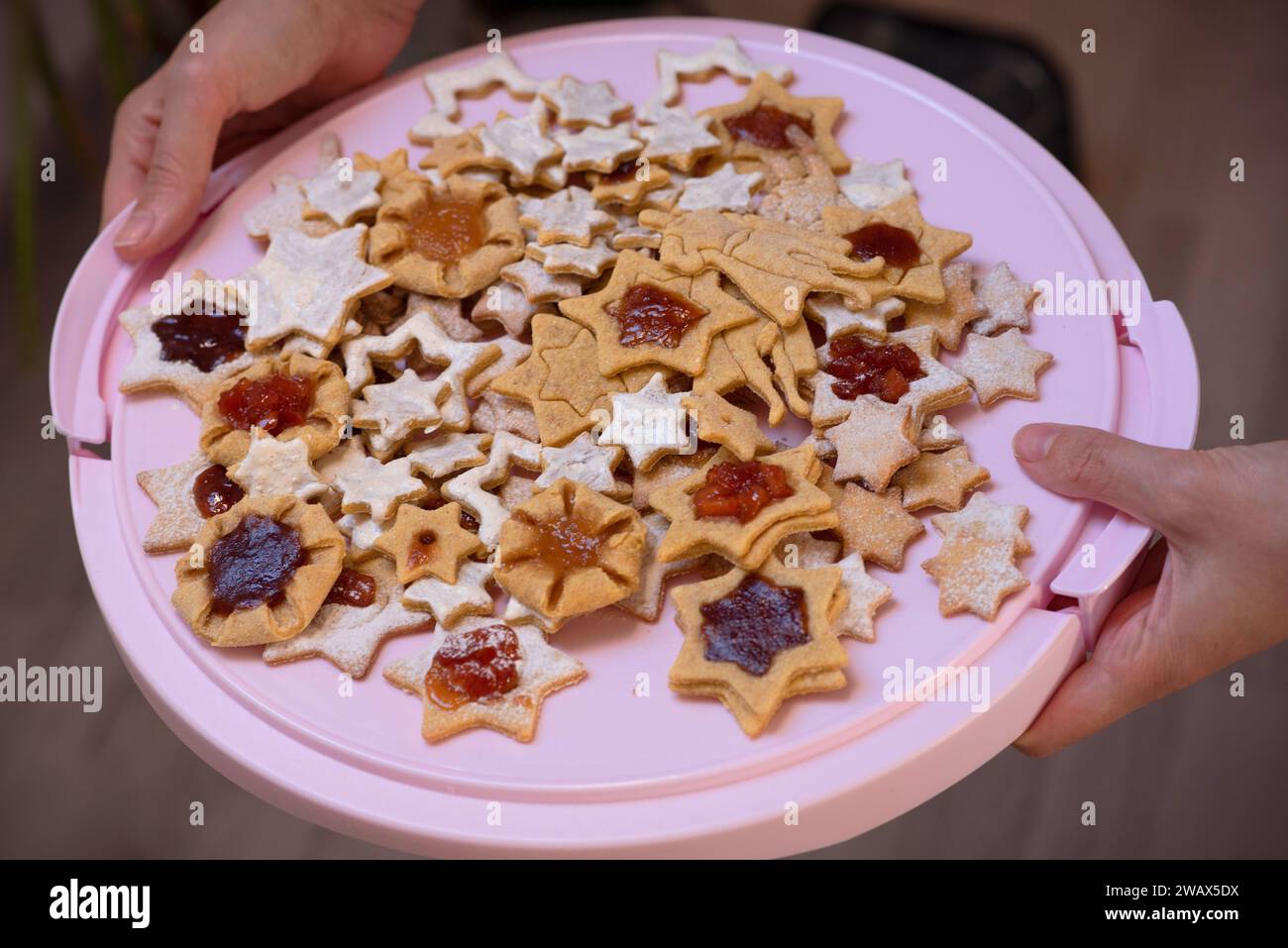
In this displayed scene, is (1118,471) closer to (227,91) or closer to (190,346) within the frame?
(190,346)

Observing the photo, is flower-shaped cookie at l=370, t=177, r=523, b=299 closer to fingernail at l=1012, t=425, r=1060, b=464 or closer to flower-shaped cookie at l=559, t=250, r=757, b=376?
flower-shaped cookie at l=559, t=250, r=757, b=376

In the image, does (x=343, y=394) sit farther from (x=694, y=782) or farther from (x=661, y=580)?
(x=694, y=782)

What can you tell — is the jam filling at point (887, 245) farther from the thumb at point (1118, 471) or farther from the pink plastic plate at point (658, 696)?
the thumb at point (1118, 471)

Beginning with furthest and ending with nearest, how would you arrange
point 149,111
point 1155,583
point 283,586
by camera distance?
point 149,111 < point 1155,583 < point 283,586

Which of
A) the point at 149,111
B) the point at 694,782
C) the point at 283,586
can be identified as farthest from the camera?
the point at 149,111

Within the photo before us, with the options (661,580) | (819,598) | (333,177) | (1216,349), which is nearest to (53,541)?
(333,177)

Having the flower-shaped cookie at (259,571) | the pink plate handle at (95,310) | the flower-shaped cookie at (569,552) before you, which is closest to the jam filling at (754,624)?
the flower-shaped cookie at (569,552)

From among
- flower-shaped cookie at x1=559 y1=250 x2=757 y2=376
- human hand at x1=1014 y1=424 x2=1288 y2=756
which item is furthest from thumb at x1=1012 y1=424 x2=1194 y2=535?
flower-shaped cookie at x1=559 y1=250 x2=757 y2=376
